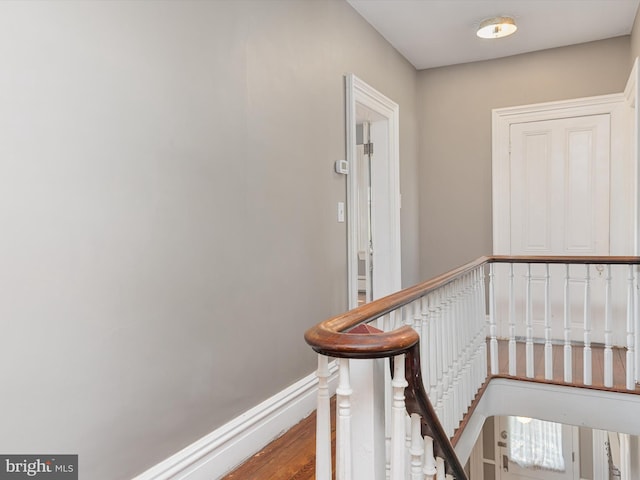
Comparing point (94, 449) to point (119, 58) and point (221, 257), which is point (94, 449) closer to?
point (221, 257)

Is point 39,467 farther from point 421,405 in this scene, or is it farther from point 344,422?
point 421,405

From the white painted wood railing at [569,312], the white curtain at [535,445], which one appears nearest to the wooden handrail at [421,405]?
the white painted wood railing at [569,312]

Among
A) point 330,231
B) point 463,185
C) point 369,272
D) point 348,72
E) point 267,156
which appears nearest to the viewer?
point 267,156

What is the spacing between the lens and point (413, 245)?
434 cm

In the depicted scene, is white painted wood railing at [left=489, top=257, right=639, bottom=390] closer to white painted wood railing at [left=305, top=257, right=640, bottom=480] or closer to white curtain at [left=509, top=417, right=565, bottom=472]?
white painted wood railing at [left=305, top=257, right=640, bottom=480]

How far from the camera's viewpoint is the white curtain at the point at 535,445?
19.0ft

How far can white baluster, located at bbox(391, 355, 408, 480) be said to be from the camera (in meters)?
1.03

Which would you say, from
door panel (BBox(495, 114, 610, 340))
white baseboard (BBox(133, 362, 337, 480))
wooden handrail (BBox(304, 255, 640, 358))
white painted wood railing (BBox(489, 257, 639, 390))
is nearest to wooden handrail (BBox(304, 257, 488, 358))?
wooden handrail (BBox(304, 255, 640, 358))

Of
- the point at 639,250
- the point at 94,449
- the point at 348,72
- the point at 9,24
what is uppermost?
the point at 348,72

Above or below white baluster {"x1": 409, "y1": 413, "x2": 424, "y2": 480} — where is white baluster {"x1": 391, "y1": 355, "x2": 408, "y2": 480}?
above

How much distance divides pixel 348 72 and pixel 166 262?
1.98 meters

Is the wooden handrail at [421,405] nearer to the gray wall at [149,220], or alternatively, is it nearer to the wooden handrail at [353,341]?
the wooden handrail at [353,341]

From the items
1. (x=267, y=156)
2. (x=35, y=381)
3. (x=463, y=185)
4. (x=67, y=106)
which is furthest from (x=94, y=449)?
(x=463, y=185)

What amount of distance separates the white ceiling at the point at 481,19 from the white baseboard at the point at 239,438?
256cm
